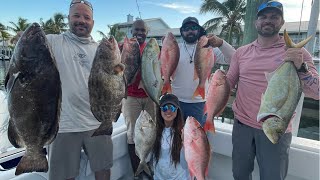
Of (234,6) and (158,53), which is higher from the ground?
(234,6)

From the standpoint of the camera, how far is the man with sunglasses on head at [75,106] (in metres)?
2.61

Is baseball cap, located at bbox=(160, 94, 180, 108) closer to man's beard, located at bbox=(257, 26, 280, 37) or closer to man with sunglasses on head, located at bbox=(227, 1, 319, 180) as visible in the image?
man with sunglasses on head, located at bbox=(227, 1, 319, 180)

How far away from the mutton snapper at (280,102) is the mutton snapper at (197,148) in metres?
0.68

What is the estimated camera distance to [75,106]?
274 centimetres

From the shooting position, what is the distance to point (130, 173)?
402 cm

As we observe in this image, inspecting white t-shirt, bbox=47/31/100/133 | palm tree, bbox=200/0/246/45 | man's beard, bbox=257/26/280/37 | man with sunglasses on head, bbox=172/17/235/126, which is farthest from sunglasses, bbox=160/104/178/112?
palm tree, bbox=200/0/246/45

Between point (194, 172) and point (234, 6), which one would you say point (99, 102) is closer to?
point (194, 172)

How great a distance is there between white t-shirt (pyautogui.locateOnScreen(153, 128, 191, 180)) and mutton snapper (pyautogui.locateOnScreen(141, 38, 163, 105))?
54cm

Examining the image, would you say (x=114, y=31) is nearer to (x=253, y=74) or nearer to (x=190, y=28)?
(x=190, y=28)

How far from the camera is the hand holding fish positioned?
6.84 feet

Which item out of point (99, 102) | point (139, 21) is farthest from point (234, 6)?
point (99, 102)

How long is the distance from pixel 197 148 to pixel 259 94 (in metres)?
0.83

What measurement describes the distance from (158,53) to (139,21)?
900 mm

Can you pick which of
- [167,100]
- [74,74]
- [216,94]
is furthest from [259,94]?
[74,74]
